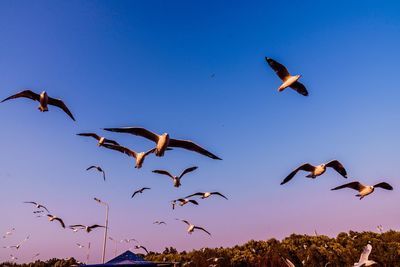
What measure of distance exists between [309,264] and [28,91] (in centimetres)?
3476

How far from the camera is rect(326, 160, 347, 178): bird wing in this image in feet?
36.0

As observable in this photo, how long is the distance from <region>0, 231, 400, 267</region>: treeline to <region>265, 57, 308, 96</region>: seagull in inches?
1185

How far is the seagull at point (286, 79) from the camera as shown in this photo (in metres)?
9.41

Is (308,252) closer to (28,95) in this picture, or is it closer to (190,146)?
(190,146)

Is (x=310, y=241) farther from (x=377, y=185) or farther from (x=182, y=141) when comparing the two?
(x=182, y=141)

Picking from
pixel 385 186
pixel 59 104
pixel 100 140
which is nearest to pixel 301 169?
pixel 385 186

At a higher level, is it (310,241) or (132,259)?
(310,241)

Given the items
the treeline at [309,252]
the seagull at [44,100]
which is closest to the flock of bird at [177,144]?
the seagull at [44,100]

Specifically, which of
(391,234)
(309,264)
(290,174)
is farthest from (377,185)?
(391,234)

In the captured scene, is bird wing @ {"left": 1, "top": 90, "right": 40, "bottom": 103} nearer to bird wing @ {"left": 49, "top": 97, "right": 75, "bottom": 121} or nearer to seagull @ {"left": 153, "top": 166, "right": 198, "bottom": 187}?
bird wing @ {"left": 49, "top": 97, "right": 75, "bottom": 121}

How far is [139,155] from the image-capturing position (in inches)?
462

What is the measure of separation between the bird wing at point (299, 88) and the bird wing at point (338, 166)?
2.70 meters

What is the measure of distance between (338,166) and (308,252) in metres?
34.1

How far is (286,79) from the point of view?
9.65 meters
